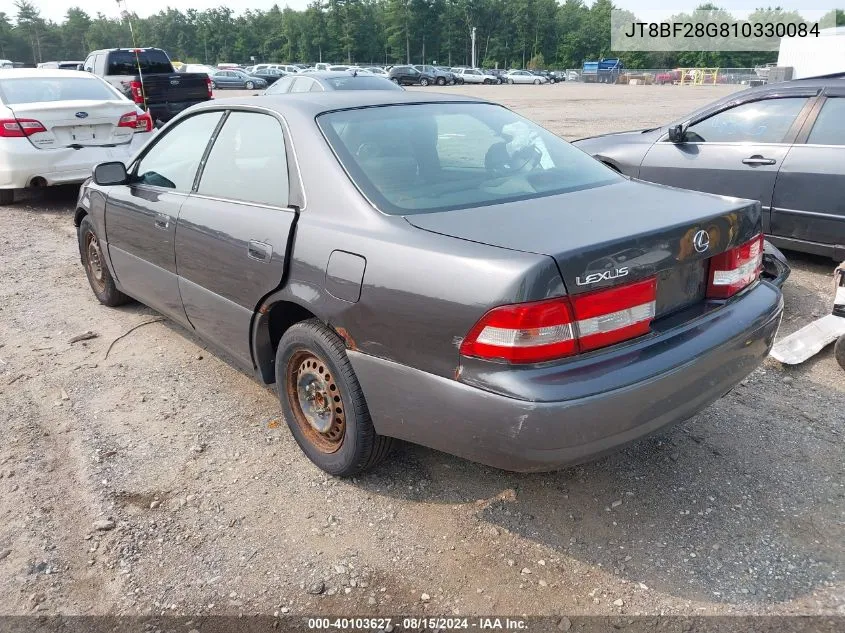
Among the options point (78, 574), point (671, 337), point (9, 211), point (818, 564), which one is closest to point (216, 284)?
point (78, 574)

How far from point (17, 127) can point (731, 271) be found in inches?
309

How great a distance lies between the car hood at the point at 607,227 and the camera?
2232mm

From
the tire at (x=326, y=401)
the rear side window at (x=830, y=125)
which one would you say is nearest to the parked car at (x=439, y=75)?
the rear side window at (x=830, y=125)

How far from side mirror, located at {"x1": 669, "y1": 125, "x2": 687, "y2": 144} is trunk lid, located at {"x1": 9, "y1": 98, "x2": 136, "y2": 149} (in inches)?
249

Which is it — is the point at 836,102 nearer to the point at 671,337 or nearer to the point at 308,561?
the point at 671,337

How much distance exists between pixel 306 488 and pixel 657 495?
1.49 meters

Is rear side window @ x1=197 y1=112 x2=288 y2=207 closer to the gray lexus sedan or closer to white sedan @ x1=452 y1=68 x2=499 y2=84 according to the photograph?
the gray lexus sedan

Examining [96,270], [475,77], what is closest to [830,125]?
[96,270]

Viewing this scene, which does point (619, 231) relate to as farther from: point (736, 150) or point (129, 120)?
point (129, 120)

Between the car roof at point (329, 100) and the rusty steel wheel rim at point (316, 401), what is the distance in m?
1.12

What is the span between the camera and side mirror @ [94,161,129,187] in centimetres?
401

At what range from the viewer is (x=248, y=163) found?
329 cm

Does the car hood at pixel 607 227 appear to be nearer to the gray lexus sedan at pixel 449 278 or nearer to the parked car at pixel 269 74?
the gray lexus sedan at pixel 449 278

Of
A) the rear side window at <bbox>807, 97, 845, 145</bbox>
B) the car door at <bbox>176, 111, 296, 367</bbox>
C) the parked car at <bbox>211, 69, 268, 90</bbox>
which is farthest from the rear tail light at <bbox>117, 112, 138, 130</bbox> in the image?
the parked car at <bbox>211, 69, 268, 90</bbox>
